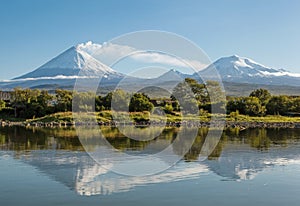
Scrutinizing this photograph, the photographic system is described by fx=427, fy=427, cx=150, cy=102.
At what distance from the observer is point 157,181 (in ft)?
41.0

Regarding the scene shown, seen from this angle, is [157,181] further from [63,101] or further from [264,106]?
[264,106]

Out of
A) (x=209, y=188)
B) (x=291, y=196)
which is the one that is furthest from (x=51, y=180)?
(x=291, y=196)

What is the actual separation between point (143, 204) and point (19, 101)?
42.9 m

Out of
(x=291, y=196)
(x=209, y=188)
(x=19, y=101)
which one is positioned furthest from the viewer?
(x=19, y=101)

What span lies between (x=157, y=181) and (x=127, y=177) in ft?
3.53

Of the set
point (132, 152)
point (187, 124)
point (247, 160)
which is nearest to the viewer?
point (247, 160)

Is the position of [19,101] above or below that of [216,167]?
above

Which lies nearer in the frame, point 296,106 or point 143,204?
point 143,204

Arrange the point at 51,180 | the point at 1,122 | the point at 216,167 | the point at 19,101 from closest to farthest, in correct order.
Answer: the point at 51,180 → the point at 216,167 → the point at 1,122 → the point at 19,101

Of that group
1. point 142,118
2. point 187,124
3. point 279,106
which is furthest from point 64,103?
point 279,106

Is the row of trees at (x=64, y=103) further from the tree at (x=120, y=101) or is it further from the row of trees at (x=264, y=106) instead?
the row of trees at (x=264, y=106)

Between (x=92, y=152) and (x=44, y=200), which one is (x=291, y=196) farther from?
(x=92, y=152)

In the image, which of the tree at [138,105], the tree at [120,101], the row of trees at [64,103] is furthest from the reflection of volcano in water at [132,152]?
the tree at [138,105]

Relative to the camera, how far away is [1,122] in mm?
44125
